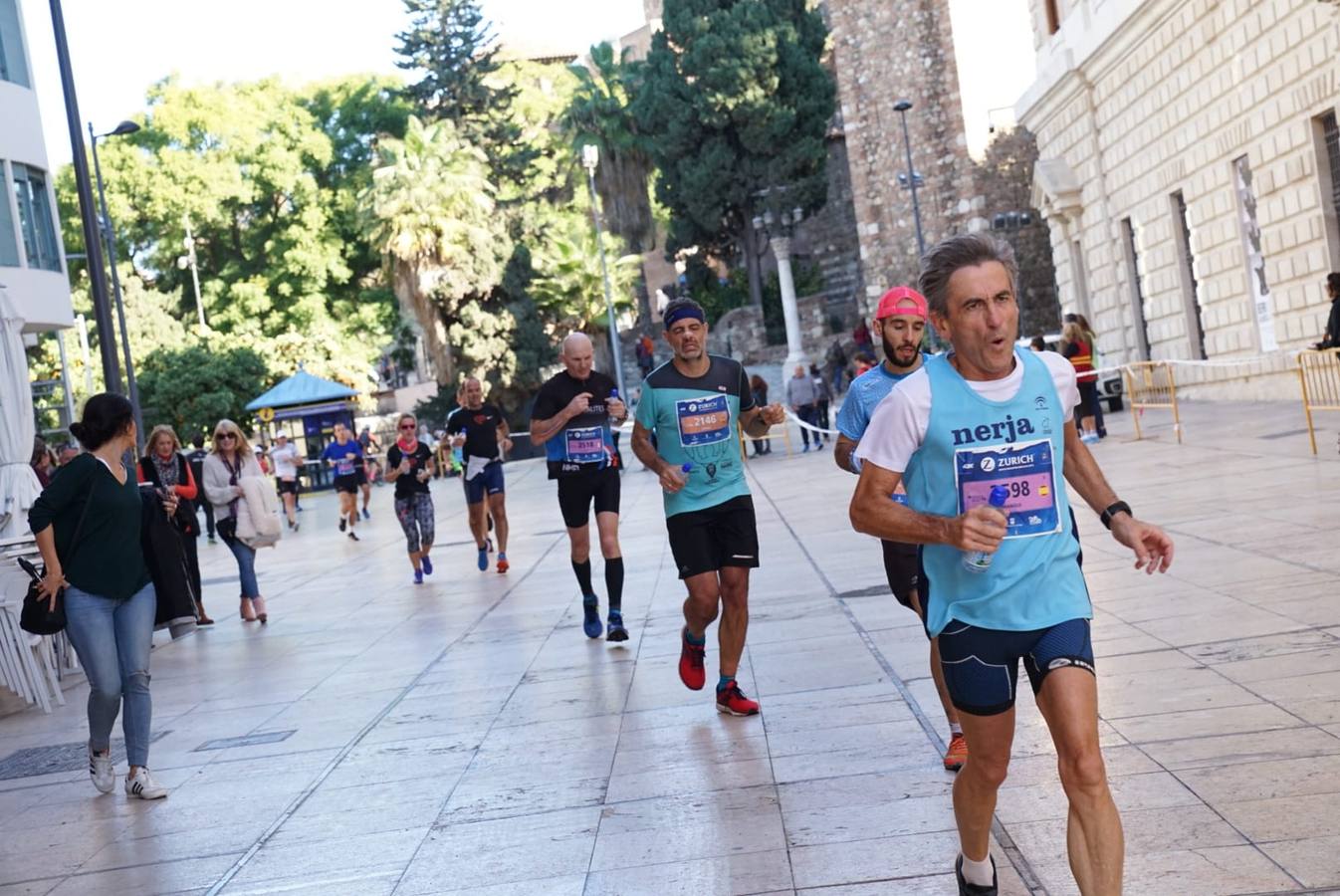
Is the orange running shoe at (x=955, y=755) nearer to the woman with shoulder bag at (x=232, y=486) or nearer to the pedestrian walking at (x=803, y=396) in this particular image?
the woman with shoulder bag at (x=232, y=486)

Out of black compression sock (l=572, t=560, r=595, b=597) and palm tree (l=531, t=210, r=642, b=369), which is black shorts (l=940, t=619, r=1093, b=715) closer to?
black compression sock (l=572, t=560, r=595, b=597)

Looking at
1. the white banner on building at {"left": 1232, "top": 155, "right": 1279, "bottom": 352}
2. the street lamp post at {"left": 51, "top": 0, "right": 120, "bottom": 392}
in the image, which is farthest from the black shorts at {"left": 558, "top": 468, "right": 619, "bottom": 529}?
the white banner on building at {"left": 1232, "top": 155, "right": 1279, "bottom": 352}

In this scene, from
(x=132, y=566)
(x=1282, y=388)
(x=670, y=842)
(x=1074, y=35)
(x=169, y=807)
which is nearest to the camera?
(x=670, y=842)

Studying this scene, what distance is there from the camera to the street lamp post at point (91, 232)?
1638 cm

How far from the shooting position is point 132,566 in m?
7.57

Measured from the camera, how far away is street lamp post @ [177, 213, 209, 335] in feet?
195

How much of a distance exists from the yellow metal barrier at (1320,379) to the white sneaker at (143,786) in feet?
36.5

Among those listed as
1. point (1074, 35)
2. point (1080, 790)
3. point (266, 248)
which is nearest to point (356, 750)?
point (1080, 790)

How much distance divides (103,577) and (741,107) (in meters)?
47.9

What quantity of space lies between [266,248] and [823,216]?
20.6 meters

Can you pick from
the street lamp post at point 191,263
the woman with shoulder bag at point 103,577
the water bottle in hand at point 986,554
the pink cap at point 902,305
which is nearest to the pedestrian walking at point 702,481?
the pink cap at point 902,305

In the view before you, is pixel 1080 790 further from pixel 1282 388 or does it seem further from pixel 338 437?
pixel 338 437

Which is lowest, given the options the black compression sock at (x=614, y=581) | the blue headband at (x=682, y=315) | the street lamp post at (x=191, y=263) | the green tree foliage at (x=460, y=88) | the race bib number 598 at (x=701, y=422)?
the black compression sock at (x=614, y=581)

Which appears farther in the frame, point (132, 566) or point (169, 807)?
point (132, 566)
